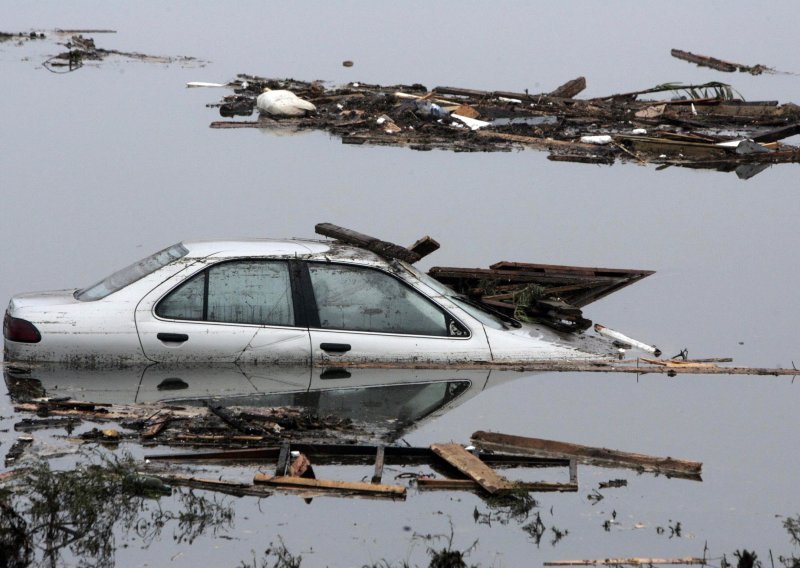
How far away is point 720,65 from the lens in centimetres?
4378

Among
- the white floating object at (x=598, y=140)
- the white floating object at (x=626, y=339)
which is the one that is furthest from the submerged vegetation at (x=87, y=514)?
the white floating object at (x=598, y=140)

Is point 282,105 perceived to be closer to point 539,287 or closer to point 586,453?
point 539,287

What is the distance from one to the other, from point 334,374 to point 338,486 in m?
2.77

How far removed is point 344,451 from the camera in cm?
973

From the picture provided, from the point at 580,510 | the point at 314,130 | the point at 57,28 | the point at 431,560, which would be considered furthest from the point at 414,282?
the point at 57,28

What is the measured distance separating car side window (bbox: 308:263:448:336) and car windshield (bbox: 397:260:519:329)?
0.80 feet

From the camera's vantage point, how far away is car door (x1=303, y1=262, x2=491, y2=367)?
1165 centimetres

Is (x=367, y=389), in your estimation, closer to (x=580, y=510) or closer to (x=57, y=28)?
(x=580, y=510)

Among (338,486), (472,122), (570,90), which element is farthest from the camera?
(570,90)

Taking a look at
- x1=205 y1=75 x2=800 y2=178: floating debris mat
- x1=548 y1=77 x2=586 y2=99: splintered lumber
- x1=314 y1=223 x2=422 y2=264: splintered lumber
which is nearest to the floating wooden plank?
x1=314 y1=223 x2=422 y2=264: splintered lumber

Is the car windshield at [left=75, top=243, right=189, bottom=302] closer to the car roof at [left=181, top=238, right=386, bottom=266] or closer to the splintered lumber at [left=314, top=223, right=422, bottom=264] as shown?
the car roof at [left=181, top=238, right=386, bottom=266]

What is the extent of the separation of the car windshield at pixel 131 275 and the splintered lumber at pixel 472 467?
10.8 feet

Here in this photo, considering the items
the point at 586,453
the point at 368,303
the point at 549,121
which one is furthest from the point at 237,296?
the point at 549,121

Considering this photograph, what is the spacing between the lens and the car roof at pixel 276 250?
11.7 m
